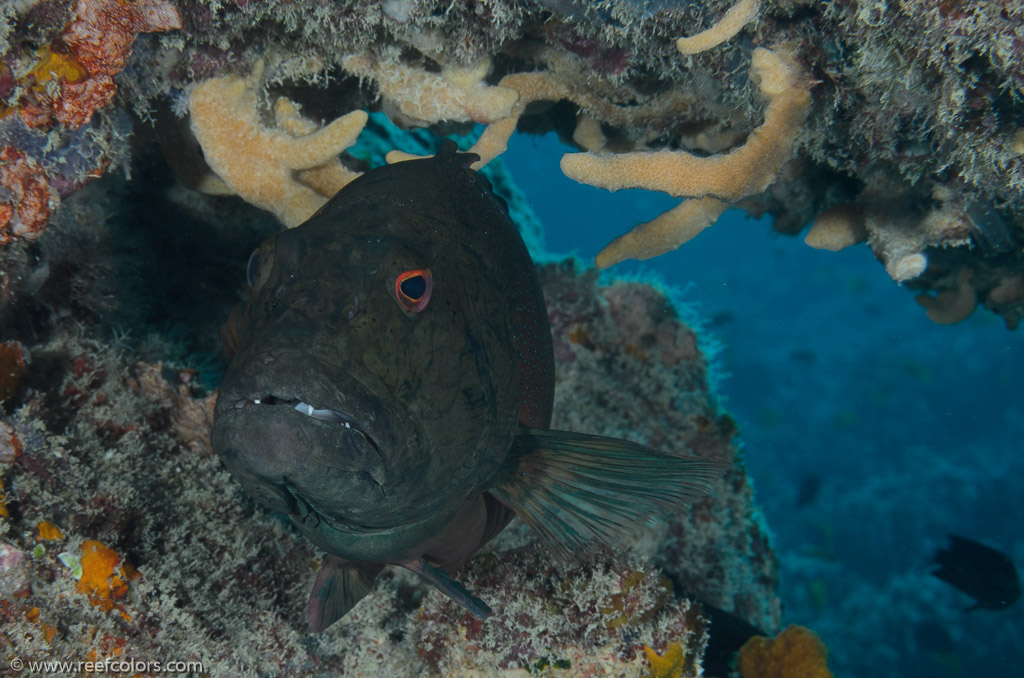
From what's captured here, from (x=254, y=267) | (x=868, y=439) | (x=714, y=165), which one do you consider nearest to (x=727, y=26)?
(x=714, y=165)

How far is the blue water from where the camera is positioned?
50.6 feet

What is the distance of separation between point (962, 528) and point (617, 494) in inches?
902

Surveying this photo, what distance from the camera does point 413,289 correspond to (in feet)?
6.79

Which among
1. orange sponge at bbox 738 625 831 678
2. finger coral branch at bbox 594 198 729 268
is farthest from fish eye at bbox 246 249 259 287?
orange sponge at bbox 738 625 831 678

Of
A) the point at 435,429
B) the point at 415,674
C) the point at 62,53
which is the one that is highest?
the point at 62,53

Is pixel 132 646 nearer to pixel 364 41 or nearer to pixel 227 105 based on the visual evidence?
pixel 227 105

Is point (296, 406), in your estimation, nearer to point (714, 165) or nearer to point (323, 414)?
point (323, 414)

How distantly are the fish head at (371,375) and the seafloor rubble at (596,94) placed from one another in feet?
4.10

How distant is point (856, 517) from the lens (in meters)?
19.4

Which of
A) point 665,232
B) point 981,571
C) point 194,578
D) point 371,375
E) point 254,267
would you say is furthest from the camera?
point 981,571

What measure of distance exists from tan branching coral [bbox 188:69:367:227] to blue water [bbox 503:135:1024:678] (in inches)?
191

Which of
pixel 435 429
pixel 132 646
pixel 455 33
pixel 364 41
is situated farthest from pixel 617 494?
pixel 364 41

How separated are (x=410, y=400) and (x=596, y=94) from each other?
3.14 metres

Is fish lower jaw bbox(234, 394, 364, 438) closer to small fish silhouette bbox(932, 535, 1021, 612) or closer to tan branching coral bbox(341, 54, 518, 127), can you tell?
tan branching coral bbox(341, 54, 518, 127)
